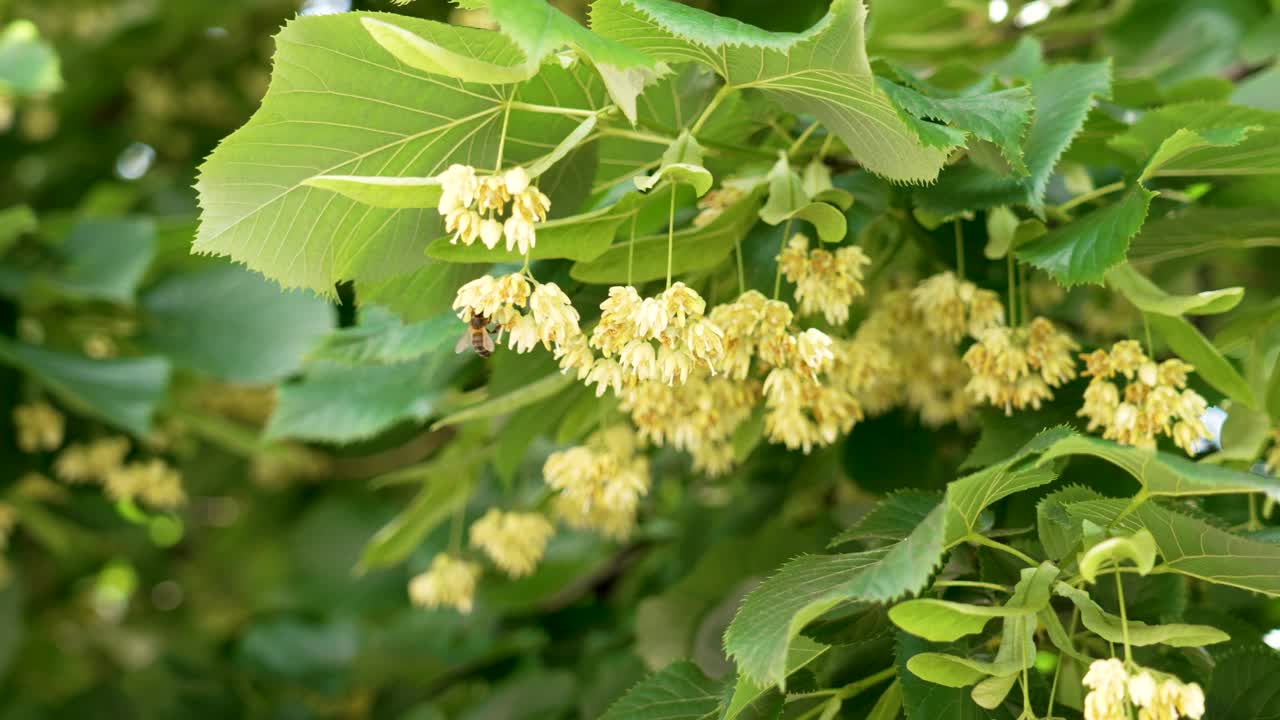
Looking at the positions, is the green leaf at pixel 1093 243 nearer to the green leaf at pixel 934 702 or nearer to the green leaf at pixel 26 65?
the green leaf at pixel 934 702

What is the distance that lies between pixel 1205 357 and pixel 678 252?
1.54 feet

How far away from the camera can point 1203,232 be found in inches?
42.3

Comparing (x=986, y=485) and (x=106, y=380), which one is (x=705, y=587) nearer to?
(x=986, y=485)

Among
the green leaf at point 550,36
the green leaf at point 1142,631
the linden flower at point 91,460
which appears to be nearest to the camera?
the green leaf at point 550,36

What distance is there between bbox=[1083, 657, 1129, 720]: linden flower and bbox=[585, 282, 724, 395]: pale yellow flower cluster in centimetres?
33

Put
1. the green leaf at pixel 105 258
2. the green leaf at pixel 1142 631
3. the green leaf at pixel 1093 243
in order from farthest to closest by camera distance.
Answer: the green leaf at pixel 105 258 → the green leaf at pixel 1093 243 → the green leaf at pixel 1142 631

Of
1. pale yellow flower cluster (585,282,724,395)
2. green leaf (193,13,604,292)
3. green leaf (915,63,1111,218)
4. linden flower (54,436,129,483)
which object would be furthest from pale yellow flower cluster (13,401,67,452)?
green leaf (915,63,1111,218)

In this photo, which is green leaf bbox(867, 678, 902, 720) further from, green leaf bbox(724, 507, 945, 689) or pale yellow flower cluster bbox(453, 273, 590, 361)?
pale yellow flower cluster bbox(453, 273, 590, 361)

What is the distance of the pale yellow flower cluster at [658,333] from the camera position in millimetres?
814

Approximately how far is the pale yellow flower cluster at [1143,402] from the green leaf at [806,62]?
0.26 meters

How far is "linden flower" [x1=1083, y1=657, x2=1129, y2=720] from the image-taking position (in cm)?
74

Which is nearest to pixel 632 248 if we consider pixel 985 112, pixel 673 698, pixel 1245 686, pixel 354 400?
pixel 985 112

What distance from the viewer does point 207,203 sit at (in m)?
0.86

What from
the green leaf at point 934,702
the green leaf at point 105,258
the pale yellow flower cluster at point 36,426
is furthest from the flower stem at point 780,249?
the pale yellow flower cluster at point 36,426
